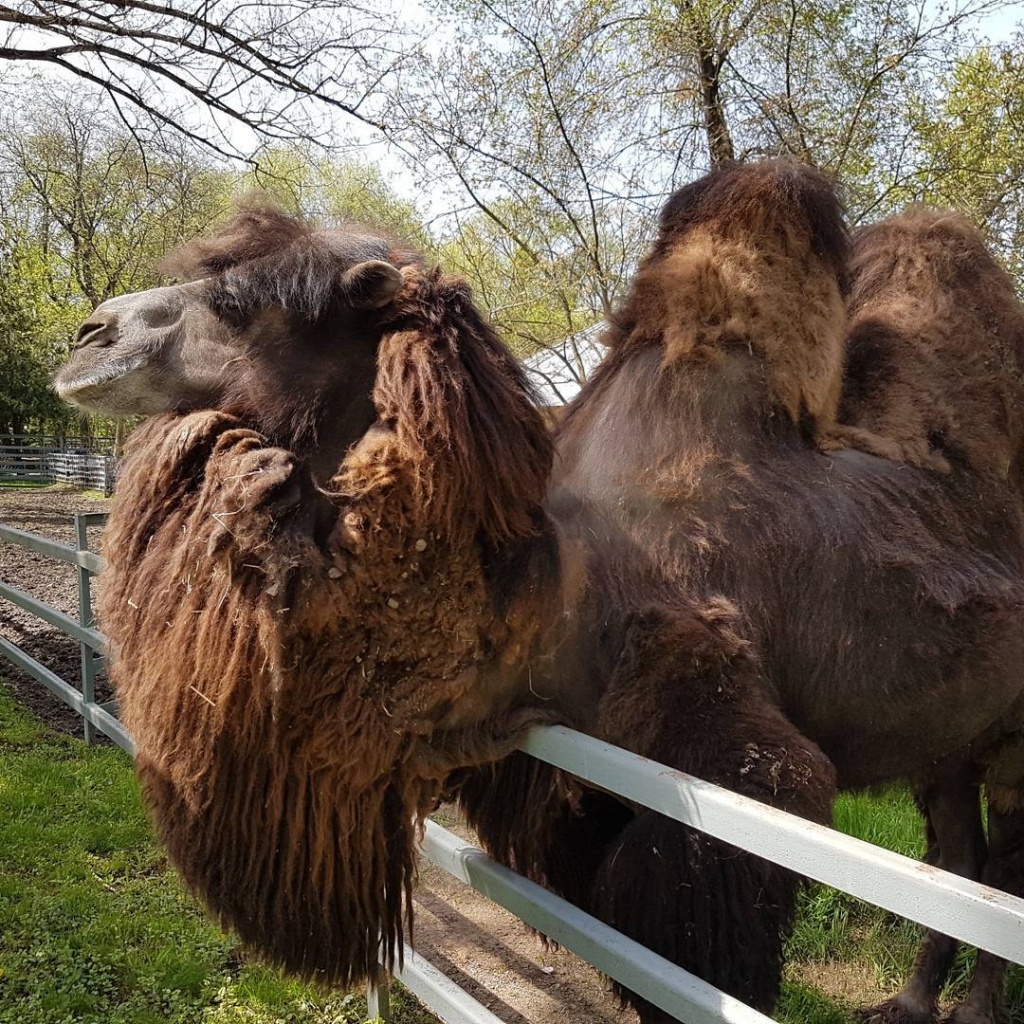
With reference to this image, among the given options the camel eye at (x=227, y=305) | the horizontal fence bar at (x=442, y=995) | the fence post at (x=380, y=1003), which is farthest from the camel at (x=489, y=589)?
the fence post at (x=380, y=1003)

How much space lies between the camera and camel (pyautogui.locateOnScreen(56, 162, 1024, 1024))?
2.06 metres

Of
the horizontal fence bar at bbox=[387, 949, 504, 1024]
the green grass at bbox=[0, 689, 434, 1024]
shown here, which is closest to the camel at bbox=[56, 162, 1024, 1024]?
the horizontal fence bar at bbox=[387, 949, 504, 1024]

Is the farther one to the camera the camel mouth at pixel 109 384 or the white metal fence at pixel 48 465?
the white metal fence at pixel 48 465

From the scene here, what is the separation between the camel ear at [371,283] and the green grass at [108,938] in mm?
1705

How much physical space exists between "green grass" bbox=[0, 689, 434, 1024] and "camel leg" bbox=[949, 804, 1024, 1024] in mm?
1963

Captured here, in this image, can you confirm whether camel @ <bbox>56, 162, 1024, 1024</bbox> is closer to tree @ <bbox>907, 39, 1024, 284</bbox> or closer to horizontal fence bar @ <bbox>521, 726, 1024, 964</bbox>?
horizontal fence bar @ <bbox>521, 726, 1024, 964</bbox>

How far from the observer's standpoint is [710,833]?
152cm

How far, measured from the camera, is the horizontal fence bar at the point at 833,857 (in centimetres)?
111

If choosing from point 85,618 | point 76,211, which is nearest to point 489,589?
point 85,618

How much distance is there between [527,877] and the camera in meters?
Answer: 2.46

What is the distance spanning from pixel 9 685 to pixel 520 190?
20.5ft

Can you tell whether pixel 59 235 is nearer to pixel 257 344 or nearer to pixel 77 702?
pixel 77 702

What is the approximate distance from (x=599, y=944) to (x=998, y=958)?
234 cm

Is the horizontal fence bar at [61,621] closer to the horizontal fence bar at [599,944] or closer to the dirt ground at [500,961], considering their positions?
the dirt ground at [500,961]
